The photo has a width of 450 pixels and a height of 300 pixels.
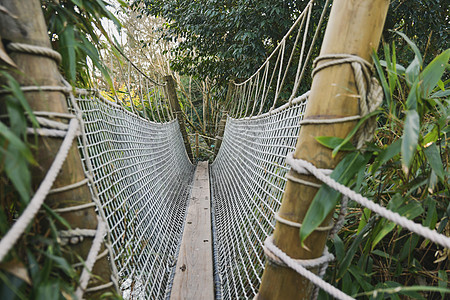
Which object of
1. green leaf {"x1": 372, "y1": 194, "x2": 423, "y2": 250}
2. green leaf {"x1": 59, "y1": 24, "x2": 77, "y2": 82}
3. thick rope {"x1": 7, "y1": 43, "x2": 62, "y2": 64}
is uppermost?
green leaf {"x1": 59, "y1": 24, "x2": 77, "y2": 82}

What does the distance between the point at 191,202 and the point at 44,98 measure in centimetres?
176

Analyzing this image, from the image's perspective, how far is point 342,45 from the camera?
0.54 meters

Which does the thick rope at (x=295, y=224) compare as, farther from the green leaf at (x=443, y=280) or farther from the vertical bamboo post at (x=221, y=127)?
the vertical bamboo post at (x=221, y=127)

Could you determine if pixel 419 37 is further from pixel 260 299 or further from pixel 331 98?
pixel 260 299

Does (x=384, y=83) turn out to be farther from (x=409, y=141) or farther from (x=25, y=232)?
(x=25, y=232)

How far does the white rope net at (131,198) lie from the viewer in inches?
35.1

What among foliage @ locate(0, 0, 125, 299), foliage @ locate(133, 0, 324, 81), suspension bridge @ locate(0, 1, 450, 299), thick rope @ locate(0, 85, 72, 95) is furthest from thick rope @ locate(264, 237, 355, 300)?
foliage @ locate(133, 0, 324, 81)

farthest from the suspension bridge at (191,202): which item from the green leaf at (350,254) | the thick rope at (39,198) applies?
the green leaf at (350,254)

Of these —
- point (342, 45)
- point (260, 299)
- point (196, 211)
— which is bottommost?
point (196, 211)

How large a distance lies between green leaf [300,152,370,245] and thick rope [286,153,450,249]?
0.09 ft

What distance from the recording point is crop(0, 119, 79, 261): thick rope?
34 cm

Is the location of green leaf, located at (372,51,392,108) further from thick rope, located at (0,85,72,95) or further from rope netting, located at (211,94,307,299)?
thick rope, located at (0,85,72,95)

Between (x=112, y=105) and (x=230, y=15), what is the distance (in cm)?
213

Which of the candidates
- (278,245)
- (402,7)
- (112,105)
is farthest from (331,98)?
(402,7)
